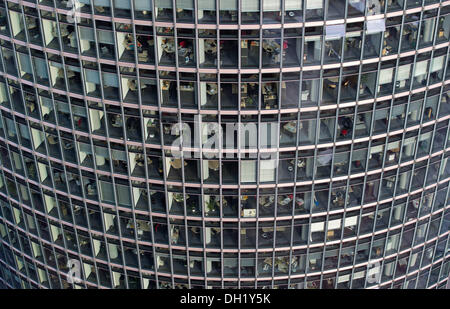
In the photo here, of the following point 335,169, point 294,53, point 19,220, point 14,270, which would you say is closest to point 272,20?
point 294,53

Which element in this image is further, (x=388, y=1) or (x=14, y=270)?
(x=14, y=270)

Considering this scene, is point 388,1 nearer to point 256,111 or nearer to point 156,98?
point 256,111

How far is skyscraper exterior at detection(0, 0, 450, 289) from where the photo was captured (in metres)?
58.1

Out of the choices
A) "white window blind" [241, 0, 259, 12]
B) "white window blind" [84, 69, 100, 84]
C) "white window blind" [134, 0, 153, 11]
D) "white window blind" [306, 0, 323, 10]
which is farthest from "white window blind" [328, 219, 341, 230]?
"white window blind" [134, 0, 153, 11]

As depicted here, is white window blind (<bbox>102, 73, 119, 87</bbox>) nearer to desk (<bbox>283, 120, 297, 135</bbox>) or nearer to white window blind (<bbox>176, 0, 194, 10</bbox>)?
white window blind (<bbox>176, 0, 194, 10</bbox>)

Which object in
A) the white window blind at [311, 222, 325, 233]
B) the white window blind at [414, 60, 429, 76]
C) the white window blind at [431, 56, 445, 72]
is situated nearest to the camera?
the white window blind at [414, 60, 429, 76]

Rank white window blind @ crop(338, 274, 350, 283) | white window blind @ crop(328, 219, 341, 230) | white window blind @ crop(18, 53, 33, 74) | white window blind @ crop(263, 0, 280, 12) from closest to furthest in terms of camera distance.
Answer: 1. white window blind @ crop(263, 0, 280, 12)
2. white window blind @ crop(18, 53, 33, 74)
3. white window blind @ crop(328, 219, 341, 230)
4. white window blind @ crop(338, 274, 350, 283)

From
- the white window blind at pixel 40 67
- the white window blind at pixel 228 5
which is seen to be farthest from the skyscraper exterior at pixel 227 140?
the white window blind at pixel 40 67

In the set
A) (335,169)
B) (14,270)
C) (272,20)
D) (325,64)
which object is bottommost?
(14,270)

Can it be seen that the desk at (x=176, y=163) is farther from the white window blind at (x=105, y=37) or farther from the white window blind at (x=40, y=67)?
the white window blind at (x=40, y=67)

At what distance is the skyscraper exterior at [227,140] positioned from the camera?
5806 cm

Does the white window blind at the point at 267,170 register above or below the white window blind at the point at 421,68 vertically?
below

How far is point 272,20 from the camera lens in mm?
56219

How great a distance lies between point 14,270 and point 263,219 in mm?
33765
